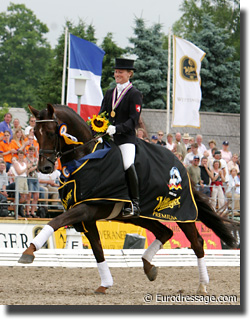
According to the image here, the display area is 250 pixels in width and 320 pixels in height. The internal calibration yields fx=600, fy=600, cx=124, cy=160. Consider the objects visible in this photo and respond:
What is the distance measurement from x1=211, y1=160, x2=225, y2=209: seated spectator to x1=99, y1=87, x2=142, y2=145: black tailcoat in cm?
659

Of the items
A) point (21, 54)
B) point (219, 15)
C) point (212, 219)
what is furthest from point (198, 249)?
point (21, 54)

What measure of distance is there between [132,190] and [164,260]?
474 centimetres

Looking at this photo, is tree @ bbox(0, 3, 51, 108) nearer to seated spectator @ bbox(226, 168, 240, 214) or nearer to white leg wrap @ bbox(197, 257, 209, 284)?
seated spectator @ bbox(226, 168, 240, 214)

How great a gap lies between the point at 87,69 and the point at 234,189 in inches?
213

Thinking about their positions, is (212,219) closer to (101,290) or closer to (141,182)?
(141,182)

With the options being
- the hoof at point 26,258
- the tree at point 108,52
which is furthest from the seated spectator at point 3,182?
the tree at point 108,52

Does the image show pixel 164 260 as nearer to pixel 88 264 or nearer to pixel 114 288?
pixel 88 264

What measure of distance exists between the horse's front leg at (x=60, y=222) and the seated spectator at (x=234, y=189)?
7.17 m

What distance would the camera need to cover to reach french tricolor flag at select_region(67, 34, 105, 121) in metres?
16.0

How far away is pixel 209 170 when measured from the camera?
47.7 feet

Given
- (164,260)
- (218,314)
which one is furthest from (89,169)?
(164,260)

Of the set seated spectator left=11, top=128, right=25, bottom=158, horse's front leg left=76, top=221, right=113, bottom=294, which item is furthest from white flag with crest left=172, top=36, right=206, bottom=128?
horse's front leg left=76, top=221, right=113, bottom=294

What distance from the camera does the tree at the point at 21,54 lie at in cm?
4228

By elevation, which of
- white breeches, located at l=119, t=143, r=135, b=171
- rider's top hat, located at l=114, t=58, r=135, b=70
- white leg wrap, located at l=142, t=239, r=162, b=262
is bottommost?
white leg wrap, located at l=142, t=239, r=162, b=262
